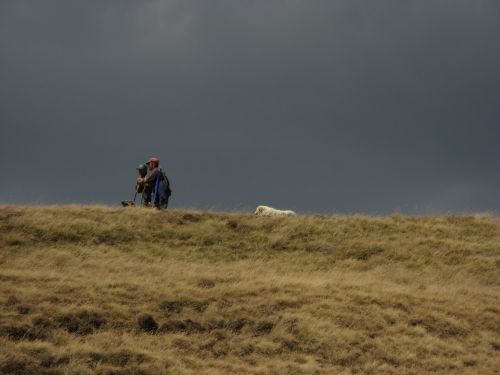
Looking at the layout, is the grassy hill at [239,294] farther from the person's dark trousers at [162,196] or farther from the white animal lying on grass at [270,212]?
the white animal lying on grass at [270,212]

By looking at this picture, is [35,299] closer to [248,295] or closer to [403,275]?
[248,295]

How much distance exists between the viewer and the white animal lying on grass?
104 feet

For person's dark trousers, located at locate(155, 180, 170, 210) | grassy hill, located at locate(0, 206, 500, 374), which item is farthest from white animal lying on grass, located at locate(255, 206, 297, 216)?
person's dark trousers, located at locate(155, 180, 170, 210)

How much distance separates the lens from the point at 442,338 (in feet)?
59.8

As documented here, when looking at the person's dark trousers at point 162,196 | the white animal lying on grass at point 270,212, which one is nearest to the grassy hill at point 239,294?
the person's dark trousers at point 162,196

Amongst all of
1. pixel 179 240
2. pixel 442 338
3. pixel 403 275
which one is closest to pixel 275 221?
pixel 179 240

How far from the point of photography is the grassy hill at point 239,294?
613 inches

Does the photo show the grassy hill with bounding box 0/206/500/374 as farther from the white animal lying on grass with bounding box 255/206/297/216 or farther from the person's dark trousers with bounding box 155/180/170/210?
the white animal lying on grass with bounding box 255/206/297/216

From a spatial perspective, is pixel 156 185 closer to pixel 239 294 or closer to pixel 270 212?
pixel 270 212

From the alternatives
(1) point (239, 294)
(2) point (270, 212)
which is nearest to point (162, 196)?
(2) point (270, 212)

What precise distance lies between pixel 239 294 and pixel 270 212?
1280 cm

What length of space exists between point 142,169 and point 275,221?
6.11 m

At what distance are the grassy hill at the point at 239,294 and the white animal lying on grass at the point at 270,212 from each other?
1.56m

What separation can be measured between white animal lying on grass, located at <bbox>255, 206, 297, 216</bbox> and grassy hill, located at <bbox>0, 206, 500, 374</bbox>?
156 centimetres
